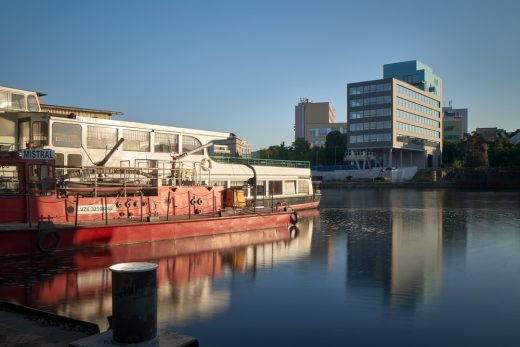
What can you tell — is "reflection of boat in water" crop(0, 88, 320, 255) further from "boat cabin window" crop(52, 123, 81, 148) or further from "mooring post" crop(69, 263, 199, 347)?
"mooring post" crop(69, 263, 199, 347)

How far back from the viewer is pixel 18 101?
2241 centimetres

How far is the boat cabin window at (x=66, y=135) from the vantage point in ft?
75.0

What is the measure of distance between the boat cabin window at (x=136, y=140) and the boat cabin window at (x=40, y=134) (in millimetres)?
4449

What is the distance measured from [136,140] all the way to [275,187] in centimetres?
1516

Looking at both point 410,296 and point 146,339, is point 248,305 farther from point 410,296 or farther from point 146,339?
point 146,339

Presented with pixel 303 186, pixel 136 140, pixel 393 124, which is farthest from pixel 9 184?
pixel 393 124

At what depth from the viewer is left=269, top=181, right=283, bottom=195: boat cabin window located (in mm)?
37781

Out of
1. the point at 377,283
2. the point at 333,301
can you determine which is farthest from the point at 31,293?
the point at 377,283

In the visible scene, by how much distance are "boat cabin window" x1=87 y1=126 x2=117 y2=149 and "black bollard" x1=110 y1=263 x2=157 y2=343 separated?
19.1 meters

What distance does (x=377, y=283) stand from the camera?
1551 cm

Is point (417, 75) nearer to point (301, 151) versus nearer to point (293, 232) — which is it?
point (301, 151)

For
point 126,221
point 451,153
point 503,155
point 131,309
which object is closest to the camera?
point 131,309

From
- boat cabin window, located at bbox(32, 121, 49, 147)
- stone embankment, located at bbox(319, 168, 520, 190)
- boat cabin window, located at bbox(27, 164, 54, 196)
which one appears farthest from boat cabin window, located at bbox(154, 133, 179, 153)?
stone embankment, located at bbox(319, 168, 520, 190)

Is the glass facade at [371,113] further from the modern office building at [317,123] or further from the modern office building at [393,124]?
the modern office building at [317,123]
